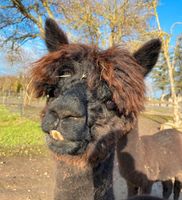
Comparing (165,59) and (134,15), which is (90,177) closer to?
(134,15)

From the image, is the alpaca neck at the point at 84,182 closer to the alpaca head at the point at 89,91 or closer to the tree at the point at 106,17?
the alpaca head at the point at 89,91

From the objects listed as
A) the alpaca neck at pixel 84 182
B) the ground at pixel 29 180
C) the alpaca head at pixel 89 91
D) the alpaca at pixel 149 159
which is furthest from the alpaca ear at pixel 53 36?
the ground at pixel 29 180

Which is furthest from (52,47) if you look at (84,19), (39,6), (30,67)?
(39,6)

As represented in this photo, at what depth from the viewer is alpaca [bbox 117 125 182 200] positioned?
3863mm

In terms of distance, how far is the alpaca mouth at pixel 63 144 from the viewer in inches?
82.4

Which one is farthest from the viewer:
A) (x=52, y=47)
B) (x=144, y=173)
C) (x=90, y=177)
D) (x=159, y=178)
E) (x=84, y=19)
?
(x=84, y=19)

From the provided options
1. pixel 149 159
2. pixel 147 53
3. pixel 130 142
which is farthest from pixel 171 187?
pixel 147 53

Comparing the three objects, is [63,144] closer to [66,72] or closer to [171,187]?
[66,72]

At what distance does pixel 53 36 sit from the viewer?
285 cm

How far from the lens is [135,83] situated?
2.46 metres

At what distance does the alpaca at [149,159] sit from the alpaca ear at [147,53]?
3.40 feet

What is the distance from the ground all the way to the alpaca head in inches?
107

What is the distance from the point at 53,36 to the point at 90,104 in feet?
3.04

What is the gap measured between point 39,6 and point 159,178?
39.5 ft
